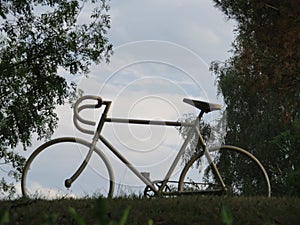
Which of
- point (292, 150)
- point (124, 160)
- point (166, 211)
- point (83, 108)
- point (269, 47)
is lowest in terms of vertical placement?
point (166, 211)

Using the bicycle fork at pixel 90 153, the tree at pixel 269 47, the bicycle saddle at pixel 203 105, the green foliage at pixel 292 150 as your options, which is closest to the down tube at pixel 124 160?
the bicycle fork at pixel 90 153

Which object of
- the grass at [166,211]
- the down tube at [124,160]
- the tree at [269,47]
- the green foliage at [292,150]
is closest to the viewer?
the grass at [166,211]

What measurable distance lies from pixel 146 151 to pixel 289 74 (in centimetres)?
792

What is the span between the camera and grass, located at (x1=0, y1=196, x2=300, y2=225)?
13.9 ft

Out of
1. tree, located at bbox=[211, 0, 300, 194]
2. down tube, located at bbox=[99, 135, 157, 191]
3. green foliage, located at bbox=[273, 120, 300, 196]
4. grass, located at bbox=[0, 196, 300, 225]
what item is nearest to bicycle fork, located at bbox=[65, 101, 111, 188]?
down tube, located at bbox=[99, 135, 157, 191]

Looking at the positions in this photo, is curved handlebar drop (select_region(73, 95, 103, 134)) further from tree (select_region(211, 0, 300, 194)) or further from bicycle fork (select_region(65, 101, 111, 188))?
tree (select_region(211, 0, 300, 194))

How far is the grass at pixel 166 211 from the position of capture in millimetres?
4230

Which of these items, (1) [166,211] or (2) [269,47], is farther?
(2) [269,47]

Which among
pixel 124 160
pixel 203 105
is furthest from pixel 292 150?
pixel 124 160

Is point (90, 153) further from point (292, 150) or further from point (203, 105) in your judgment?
point (292, 150)

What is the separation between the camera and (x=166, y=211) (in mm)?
4484

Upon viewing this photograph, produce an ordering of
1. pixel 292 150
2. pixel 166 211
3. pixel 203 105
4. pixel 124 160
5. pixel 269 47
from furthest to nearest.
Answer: pixel 292 150, pixel 269 47, pixel 203 105, pixel 124 160, pixel 166 211

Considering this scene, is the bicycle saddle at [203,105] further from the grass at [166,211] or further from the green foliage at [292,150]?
the green foliage at [292,150]

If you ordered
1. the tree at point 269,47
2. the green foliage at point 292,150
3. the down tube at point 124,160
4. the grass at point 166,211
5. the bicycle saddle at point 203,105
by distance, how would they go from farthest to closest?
the tree at point 269,47 → the green foliage at point 292,150 → the bicycle saddle at point 203,105 → the down tube at point 124,160 → the grass at point 166,211
